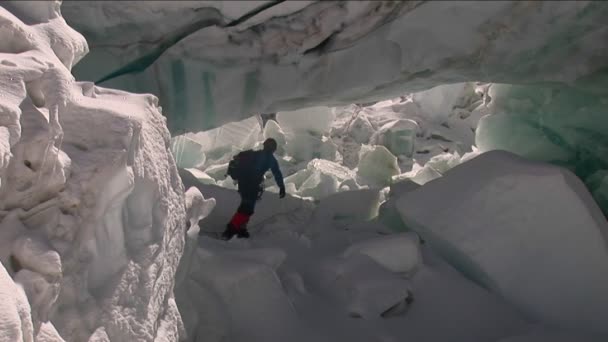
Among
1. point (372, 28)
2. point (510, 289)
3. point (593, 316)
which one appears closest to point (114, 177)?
point (510, 289)

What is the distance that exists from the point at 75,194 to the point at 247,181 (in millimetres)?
2371

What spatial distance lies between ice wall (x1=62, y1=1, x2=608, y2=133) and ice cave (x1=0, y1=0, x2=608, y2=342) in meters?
0.01

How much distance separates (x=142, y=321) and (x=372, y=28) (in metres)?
2.70

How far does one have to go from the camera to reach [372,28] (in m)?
3.55

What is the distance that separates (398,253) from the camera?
2.63m

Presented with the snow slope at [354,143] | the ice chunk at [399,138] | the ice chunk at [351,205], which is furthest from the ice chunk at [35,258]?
the ice chunk at [399,138]

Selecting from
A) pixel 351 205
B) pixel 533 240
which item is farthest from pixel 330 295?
pixel 351 205

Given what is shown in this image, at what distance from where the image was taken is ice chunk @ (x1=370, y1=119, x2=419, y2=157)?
7.26 m

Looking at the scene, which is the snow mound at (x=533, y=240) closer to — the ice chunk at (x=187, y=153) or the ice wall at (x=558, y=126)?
the ice wall at (x=558, y=126)

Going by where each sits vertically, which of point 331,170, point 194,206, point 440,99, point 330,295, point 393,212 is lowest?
point 440,99

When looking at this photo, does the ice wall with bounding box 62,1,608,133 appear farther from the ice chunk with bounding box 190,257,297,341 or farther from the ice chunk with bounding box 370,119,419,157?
the ice chunk with bounding box 370,119,419,157

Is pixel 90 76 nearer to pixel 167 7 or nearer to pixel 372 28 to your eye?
pixel 167 7

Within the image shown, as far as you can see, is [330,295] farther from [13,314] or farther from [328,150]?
[328,150]

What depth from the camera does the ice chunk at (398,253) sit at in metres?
2.63
